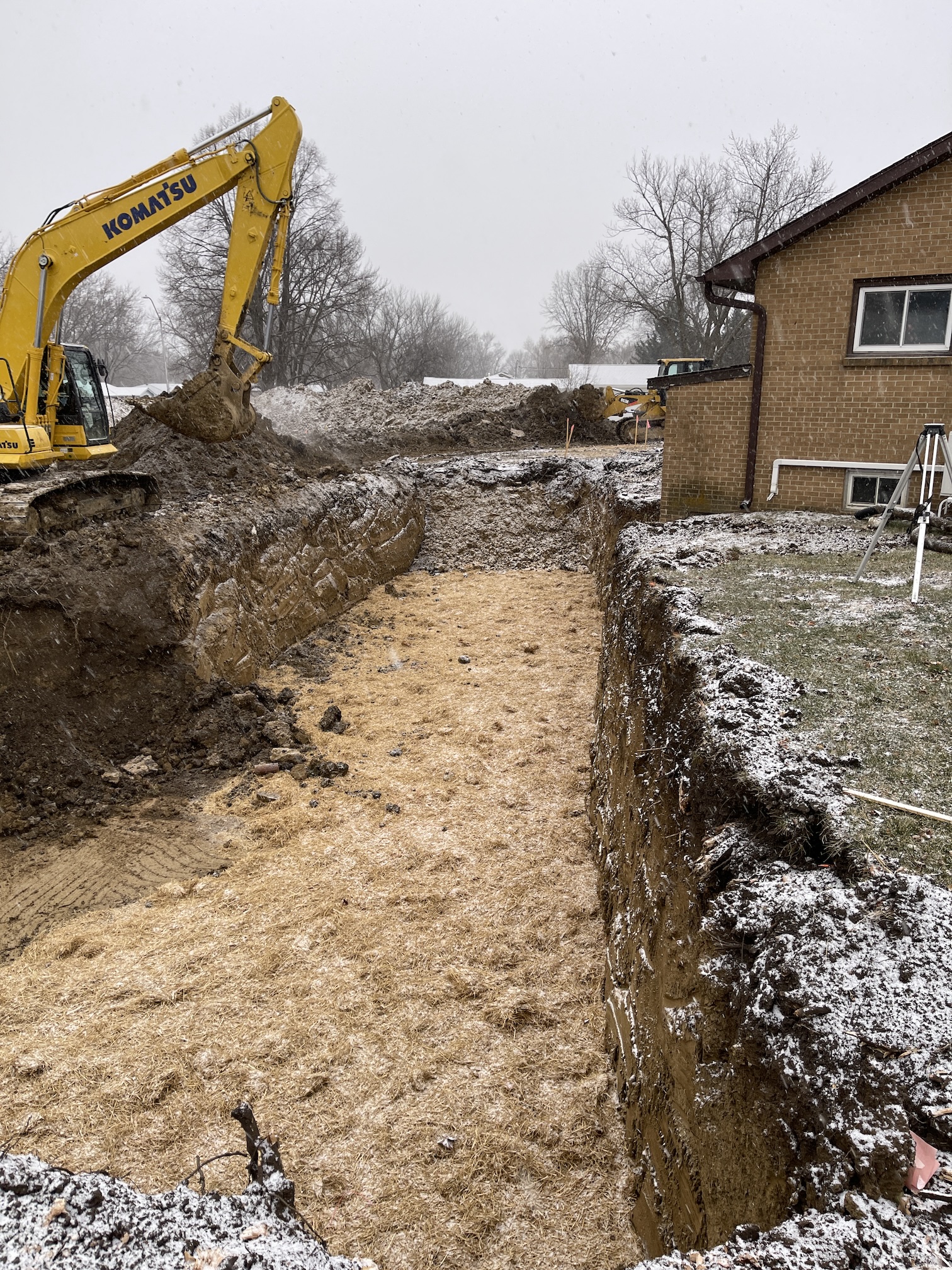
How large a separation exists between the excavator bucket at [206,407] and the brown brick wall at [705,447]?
21.2 ft

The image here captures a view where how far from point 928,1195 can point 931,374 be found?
10394mm

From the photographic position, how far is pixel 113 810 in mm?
6691

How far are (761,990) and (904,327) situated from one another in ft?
33.3

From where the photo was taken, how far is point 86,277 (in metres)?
9.93

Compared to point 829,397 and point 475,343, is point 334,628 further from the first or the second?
point 475,343

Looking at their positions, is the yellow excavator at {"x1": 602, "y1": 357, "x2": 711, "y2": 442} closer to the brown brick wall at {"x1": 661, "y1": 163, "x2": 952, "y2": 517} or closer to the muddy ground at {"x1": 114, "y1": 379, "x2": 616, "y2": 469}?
the muddy ground at {"x1": 114, "y1": 379, "x2": 616, "y2": 469}

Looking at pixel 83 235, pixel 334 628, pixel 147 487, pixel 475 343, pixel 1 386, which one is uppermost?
pixel 475 343

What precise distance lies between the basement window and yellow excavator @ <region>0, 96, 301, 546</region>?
855 cm

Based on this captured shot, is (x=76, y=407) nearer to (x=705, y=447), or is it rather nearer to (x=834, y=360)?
(x=705, y=447)

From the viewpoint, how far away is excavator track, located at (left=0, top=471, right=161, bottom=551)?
26.2 ft

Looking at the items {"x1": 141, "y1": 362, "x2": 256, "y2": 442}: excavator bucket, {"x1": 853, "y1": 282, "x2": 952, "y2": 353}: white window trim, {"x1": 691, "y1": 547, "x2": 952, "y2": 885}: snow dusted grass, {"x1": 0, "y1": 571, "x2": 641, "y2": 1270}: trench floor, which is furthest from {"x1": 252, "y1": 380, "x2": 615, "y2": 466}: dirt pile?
{"x1": 0, "y1": 571, "x2": 641, "y2": 1270}: trench floor

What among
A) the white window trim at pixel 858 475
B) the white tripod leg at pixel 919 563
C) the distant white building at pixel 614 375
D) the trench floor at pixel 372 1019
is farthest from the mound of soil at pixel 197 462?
the distant white building at pixel 614 375

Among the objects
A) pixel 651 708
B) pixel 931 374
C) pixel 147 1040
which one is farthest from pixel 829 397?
pixel 147 1040

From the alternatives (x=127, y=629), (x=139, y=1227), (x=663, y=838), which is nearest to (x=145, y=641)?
(x=127, y=629)
